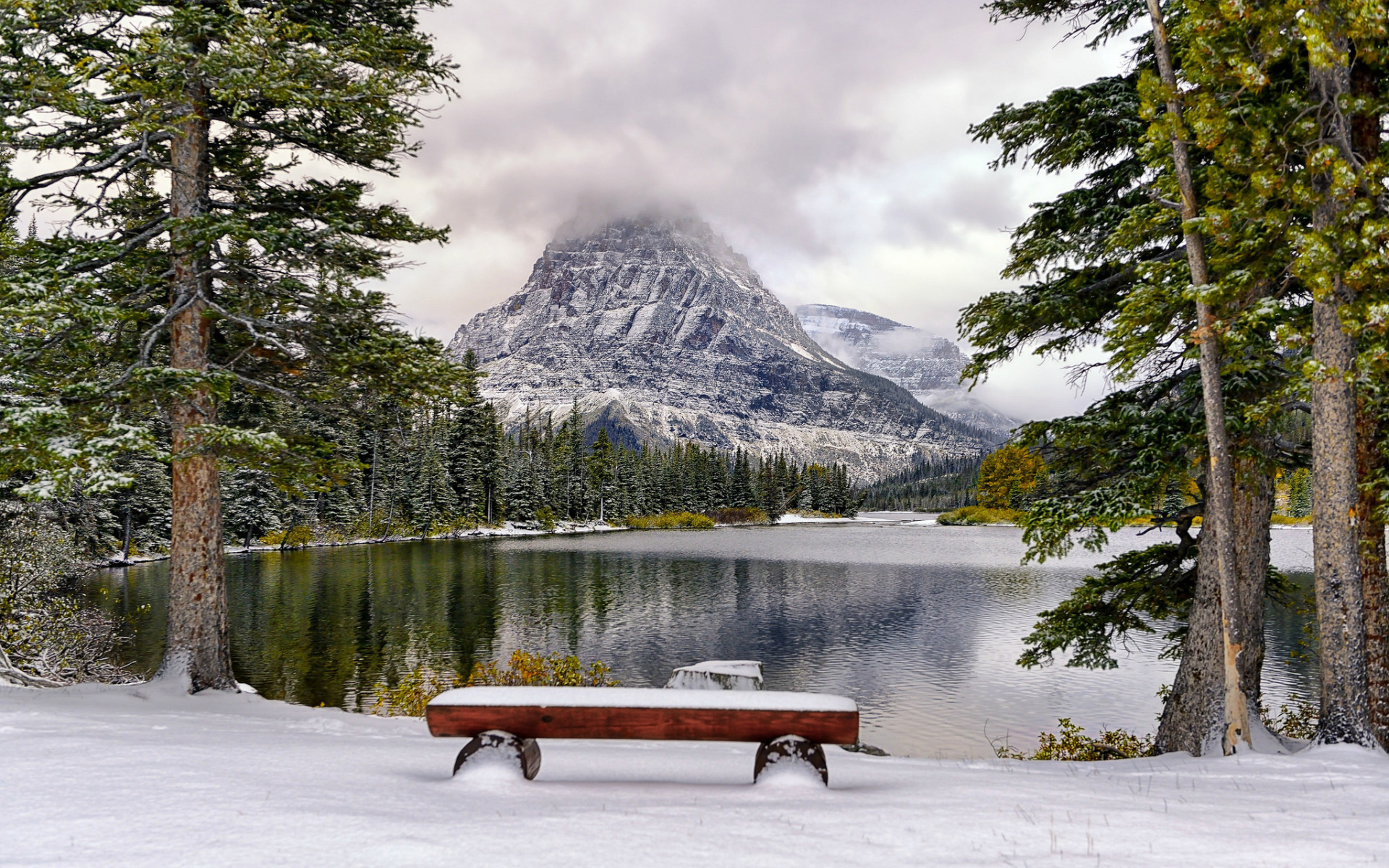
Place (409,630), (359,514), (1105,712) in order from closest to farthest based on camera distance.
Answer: (1105,712)
(409,630)
(359,514)

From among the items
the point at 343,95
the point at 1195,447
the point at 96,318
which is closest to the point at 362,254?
the point at 343,95

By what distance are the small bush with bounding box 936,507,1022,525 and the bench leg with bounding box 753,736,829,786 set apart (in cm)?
11569

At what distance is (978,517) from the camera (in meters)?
116

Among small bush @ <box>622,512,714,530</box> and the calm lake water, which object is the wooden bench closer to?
the calm lake water

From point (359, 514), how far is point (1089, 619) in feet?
214

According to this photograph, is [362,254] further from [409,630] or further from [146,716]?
[409,630]

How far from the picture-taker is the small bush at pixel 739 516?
118 metres

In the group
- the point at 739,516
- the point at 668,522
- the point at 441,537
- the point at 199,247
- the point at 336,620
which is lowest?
the point at 739,516

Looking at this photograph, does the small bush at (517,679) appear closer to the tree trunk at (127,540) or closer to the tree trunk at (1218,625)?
the tree trunk at (1218,625)

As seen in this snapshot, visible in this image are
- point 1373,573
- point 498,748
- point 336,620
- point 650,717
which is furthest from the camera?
point 336,620

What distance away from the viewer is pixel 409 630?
24.0 m

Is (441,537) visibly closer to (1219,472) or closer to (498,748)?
(498,748)

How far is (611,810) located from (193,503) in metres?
8.58

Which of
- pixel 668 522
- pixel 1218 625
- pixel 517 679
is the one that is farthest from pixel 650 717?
pixel 668 522
